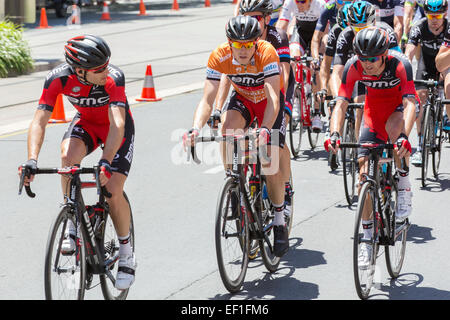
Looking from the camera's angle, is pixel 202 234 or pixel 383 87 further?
pixel 202 234

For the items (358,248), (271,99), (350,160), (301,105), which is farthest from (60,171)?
A: (301,105)

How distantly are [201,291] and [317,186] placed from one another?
4036mm

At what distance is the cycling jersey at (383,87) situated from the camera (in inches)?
294

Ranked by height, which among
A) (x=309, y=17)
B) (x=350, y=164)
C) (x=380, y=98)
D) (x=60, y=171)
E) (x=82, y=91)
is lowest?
(x=350, y=164)

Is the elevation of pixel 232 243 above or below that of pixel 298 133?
above

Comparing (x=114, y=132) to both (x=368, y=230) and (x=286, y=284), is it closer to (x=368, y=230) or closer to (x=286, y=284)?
(x=286, y=284)

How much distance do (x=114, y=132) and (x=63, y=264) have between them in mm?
967

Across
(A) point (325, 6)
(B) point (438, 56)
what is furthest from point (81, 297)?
(A) point (325, 6)

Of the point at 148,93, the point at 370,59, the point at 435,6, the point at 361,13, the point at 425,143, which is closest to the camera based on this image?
the point at 370,59

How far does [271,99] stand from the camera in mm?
7027

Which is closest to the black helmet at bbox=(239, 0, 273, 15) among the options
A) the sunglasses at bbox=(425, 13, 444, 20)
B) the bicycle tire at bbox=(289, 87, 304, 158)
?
the sunglasses at bbox=(425, 13, 444, 20)

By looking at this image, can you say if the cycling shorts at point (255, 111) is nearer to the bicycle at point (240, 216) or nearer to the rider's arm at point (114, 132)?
the bicycle at point (240, 216)

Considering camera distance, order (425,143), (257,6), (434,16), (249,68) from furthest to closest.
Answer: (434,16)
(425,143)
(257,6)
(249,68)
